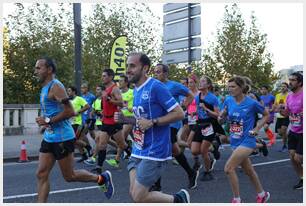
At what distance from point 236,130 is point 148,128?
2.07 meters

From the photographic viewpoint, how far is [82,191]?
277 inches

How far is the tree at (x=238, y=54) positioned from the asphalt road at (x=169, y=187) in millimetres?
25504

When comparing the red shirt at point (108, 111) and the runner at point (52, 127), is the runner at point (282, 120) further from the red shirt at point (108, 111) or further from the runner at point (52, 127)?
the runner at point (52, 127)

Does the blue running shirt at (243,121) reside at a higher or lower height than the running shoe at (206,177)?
higher

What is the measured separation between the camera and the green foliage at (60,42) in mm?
25281

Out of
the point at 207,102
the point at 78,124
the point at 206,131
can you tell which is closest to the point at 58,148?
the point at 206,131

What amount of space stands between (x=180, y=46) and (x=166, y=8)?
1447 mm

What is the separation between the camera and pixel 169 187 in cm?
746

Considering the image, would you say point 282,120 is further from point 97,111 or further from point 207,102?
point 207,102

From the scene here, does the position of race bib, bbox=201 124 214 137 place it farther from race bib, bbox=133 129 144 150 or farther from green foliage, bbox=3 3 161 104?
→ green foliage, bbox=3 3 161 104

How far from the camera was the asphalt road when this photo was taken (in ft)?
21.5

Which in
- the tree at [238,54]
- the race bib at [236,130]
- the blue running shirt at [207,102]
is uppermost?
the tree at [238,54]

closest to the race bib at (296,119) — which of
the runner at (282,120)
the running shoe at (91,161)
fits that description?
the running shoe at (91,161)

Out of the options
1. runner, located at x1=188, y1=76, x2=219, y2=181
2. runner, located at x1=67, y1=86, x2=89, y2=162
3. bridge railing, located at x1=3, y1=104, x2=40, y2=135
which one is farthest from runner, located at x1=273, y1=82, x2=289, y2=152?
bridge railing, located at x1=3, y1=104, x2=40, y2=135
